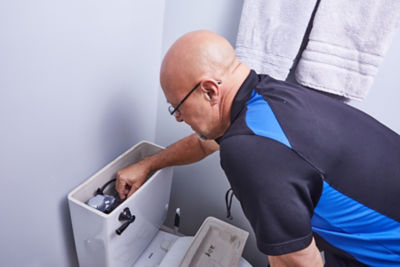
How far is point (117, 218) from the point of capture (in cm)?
70

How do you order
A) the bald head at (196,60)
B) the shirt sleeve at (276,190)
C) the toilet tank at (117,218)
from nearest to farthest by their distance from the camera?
the shirt sleeve at (276,190), the bald head at (196,60), the toilet tank at (117,218)

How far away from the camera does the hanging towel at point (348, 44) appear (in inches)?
25.8

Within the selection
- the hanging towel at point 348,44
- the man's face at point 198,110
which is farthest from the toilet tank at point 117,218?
the hanging towel at point 348,44

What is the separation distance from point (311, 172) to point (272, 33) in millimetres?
479

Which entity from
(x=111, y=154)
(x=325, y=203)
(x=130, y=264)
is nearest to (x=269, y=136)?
(x=325, y=203)

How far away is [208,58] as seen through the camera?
569 millimetres

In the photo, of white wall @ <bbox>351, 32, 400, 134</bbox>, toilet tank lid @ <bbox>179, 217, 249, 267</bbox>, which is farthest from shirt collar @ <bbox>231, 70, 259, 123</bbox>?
toilet tank lid @ <bbox>179, 217, 249, 267</bbox>

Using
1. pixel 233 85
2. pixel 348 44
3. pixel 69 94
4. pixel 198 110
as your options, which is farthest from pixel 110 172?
pixel 348 44

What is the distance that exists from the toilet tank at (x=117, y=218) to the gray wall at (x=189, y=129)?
0.68 feet

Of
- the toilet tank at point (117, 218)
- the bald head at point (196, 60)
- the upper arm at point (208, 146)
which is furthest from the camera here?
the upper arm at point (208, 146)

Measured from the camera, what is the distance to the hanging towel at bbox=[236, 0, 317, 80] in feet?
2.34

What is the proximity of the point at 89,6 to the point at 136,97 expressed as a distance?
1.21 ft

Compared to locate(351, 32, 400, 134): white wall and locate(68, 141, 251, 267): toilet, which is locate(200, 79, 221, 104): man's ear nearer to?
locate(68, 141, 251, 267): toilet

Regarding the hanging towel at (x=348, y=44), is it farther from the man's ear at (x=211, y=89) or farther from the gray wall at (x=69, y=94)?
the man's ear at (x=211, y=89)
